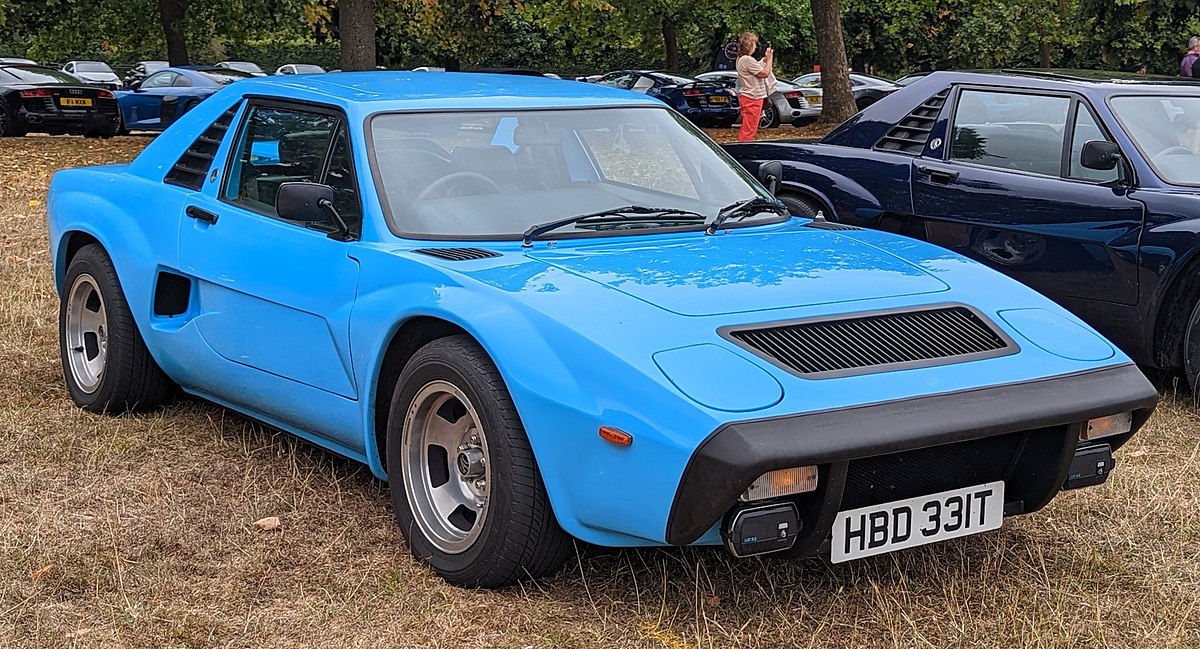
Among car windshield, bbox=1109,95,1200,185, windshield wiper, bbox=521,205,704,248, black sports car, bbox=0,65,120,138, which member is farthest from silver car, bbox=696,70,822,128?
windshield wiper, bbox=521,205,704,248

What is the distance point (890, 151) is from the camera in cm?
707

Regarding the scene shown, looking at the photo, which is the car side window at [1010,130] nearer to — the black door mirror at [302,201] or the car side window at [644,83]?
the black door mirror at [302,201]

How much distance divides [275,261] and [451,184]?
63 centimetres

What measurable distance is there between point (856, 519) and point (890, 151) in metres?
4.01

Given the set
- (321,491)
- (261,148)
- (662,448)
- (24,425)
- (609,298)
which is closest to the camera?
(662,448)

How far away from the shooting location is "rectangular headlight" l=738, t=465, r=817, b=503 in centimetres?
322

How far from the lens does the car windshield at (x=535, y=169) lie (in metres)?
4.30

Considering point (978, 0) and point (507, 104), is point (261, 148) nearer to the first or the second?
point (507, 104)

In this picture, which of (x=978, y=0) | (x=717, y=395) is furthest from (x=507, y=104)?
(x=978, y=0)

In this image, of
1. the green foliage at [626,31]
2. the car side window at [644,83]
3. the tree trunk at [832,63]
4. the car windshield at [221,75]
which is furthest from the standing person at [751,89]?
the car side window at [644,83]

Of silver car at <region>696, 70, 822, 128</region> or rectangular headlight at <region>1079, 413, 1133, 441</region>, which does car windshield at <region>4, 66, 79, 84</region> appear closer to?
silver car at <region>696, 70, 822, 128</region>

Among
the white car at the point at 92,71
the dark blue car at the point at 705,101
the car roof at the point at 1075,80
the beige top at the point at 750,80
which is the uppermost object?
the car roof at the point at 1075,80

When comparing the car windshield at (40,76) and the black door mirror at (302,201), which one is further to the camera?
the car windshield at (40,76)

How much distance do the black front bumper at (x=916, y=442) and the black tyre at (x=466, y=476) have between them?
497mm
